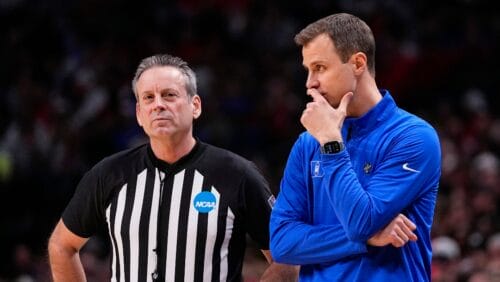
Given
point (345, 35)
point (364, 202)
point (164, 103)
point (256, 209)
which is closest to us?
point (364, 202)

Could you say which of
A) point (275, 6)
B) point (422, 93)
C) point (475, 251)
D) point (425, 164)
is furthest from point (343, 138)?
point (275, 6)

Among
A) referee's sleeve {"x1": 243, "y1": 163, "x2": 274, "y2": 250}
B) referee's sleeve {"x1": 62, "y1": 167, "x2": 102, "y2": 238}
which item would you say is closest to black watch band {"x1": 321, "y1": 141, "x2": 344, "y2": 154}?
referee's sleeve {"x1": 243, "y1": 163, "x2": 274, "y2": 250}

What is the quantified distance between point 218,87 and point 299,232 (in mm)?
8159

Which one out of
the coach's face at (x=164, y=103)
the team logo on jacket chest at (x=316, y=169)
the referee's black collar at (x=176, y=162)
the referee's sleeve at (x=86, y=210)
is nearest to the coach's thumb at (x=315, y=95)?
the team logo on jacket chest at (x=316, y=169)

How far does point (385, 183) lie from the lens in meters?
3.61

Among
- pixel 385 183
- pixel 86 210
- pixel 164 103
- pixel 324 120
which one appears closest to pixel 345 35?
pixel 324 120

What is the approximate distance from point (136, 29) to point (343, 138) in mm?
9703

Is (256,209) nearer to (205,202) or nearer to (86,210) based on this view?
(205,202)

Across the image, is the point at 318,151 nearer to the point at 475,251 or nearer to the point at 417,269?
the point at 417,269

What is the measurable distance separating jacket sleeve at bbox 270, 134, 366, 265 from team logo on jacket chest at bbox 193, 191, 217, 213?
0.52 m

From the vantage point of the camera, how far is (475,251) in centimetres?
845

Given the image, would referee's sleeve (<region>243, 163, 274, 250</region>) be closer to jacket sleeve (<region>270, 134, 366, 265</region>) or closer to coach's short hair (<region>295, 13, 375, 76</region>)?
jacket sleeve (<region>270, 134, 366, 265</region>)

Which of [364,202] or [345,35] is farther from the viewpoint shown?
[345,35]

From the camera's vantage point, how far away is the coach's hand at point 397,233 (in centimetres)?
353
